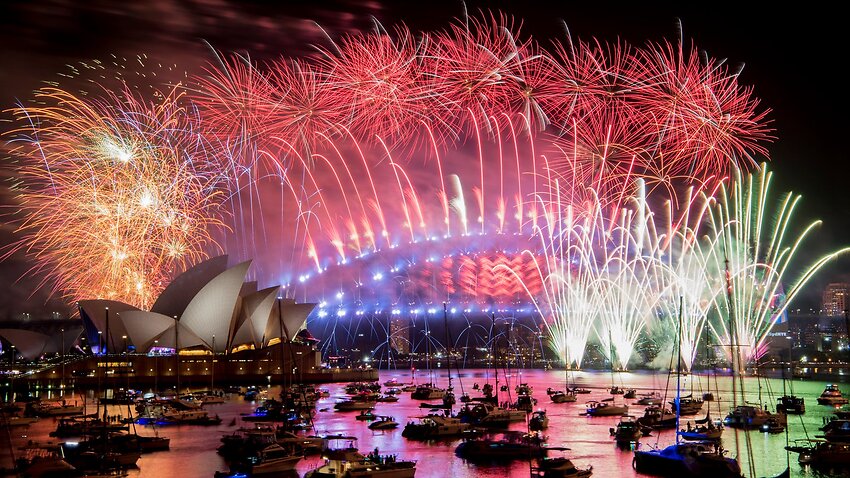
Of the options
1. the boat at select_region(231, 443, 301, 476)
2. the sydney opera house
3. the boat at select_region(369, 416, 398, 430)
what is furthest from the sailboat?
the sydney opera house

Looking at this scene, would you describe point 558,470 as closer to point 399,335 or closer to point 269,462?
point 269,462

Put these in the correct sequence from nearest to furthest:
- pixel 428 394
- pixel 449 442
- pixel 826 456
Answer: pixel 826 456 < pixel 449 442 < pixel 428 394

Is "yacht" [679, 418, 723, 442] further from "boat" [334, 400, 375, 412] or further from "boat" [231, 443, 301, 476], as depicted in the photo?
"boat" [334, 400, 375, 412]

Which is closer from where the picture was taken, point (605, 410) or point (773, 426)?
point (773, 426)

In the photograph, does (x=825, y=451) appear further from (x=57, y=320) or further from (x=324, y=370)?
(x=57, y=320)

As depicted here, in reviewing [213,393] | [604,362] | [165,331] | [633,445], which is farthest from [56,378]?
[604,362]

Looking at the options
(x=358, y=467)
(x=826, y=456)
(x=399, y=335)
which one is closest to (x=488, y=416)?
(x=826, y=456)

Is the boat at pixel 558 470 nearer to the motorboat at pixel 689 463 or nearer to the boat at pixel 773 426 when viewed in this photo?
the motorboat at pixel 689 463

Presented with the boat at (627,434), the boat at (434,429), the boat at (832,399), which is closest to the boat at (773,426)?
the boat at (627,434)
